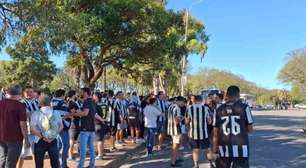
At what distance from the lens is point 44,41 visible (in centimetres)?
1603

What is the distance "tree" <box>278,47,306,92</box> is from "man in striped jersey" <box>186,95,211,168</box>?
77.6 meters

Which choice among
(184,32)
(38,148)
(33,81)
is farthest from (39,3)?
(33,81)

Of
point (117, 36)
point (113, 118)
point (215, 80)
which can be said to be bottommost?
point (113, 118)

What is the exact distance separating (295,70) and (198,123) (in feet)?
262

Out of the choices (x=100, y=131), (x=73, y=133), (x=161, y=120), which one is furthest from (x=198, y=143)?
(x=161, y=120)

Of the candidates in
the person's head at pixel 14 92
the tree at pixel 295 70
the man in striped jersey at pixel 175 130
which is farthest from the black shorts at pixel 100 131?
the tree at pixel 295 70

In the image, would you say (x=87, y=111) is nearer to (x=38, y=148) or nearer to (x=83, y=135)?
(x=83, y=135)

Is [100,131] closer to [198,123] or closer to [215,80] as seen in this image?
[198,123]

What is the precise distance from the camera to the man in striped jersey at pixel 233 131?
7770 mm

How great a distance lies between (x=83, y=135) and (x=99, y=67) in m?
15.0

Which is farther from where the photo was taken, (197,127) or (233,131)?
(197,127)

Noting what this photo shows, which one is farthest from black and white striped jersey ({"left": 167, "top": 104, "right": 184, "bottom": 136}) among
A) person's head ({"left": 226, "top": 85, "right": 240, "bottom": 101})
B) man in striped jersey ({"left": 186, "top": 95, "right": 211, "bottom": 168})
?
person's head ({"left": 226, "top": 85, "right": 240, "bottom": 101})

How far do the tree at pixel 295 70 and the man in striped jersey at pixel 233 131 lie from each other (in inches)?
3231

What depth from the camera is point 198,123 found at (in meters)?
12.5
